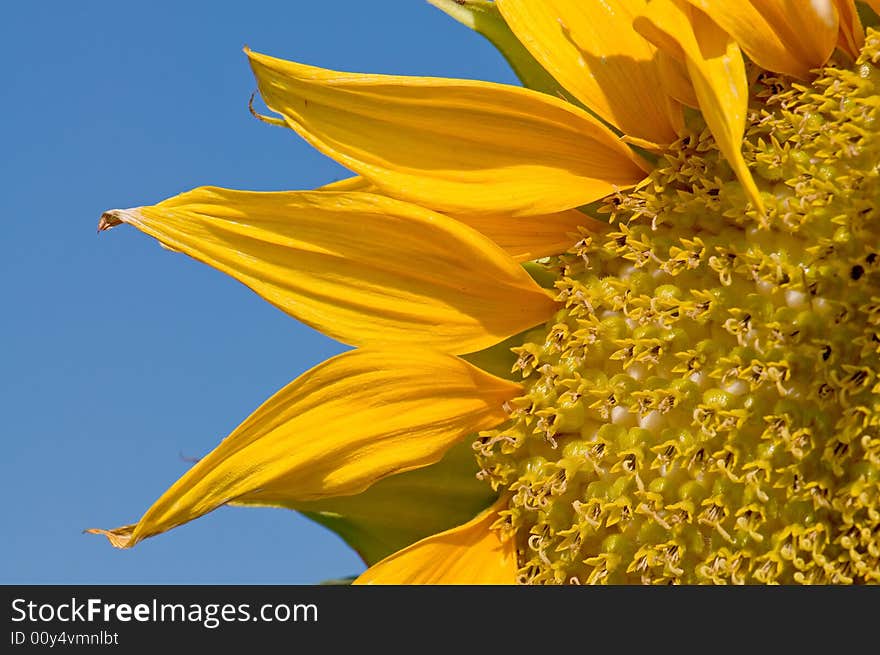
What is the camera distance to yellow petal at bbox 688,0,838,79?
4.55 ft

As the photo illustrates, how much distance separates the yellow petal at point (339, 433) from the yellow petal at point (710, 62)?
453mm

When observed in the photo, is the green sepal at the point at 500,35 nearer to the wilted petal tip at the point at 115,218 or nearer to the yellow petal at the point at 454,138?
the yellow petal at the point at 454,138

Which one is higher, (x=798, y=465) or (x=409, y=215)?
(x=409, y=215)

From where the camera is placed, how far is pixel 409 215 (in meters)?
1.51

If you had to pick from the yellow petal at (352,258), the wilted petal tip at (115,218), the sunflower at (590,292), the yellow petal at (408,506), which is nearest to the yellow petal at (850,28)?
the sunflower at (590,292)

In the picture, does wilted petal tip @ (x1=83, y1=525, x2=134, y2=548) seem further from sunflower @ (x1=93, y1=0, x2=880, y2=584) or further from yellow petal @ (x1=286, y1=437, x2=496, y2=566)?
yellow petal @ (x1=286, y1=437, x2=496, y2=566)

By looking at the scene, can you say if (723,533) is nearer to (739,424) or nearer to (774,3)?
(739,424)

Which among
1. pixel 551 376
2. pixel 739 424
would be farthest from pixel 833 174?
pixel 551 376

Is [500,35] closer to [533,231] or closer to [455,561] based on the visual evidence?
[533,231]

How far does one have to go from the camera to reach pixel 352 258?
5.09ft

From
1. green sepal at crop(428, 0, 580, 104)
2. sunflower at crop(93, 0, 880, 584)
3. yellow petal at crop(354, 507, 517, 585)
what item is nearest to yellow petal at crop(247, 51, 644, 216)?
sunflower at crop(93, 0, 880, 584)

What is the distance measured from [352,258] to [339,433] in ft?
0.75

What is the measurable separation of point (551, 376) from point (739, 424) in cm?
25

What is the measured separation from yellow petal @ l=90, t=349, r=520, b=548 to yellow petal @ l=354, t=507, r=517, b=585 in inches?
4.2
